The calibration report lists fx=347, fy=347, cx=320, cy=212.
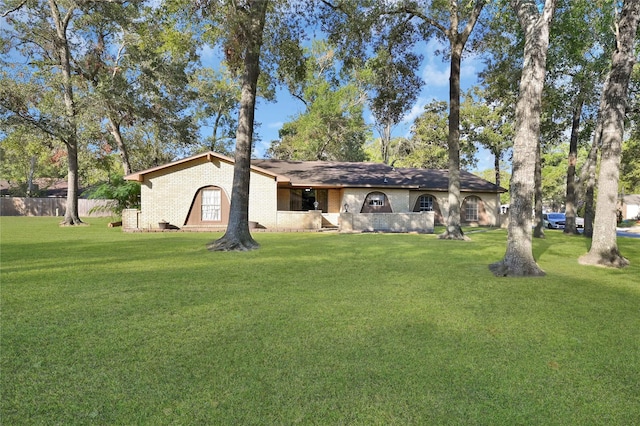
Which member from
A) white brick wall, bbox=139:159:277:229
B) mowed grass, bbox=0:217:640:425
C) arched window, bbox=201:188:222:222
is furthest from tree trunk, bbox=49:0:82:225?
mowed grass, bbox=0:217:640:425

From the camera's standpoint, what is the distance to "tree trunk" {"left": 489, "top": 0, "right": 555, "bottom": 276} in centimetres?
782

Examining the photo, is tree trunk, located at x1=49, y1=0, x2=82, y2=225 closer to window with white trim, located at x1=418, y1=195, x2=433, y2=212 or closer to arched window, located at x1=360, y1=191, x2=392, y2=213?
arched window, located at x1=360, y1=191, x2=392, y2=213

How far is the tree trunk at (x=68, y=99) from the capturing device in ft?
64.0

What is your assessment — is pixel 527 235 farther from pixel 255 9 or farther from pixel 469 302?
pixel 255 9

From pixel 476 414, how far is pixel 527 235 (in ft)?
21.0

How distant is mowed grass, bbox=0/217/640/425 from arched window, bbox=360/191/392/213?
52.1ft

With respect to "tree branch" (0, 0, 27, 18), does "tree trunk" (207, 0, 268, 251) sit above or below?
below

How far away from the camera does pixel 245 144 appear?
472 inches

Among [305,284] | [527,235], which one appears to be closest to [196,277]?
[305,284]

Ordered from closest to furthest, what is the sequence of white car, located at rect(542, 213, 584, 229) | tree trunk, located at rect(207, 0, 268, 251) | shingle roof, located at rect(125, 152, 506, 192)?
tree trunk, located at rect(207, 0, 268, 251)
shingle roof, located at rect(125, 152, 506, 192)
white car, located at rect(542, 213, 584, 229)

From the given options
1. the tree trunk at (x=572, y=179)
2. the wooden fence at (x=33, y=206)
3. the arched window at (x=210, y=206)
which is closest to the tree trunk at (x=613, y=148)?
the tree trunk at (x=572, y=179)

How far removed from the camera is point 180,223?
18.9 meters

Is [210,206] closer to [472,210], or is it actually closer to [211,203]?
[211,203]

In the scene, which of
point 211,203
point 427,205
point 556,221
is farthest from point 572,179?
point 211,203
